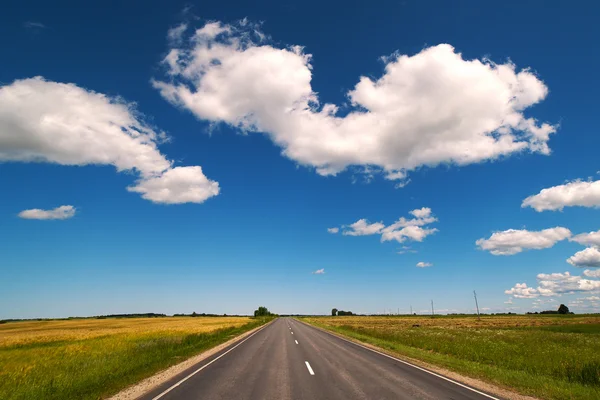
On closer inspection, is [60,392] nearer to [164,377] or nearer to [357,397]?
[164,377]

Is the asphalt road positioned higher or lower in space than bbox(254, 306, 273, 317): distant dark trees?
higher

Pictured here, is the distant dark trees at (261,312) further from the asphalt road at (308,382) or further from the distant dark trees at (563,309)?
the asphalt road at (308,382)

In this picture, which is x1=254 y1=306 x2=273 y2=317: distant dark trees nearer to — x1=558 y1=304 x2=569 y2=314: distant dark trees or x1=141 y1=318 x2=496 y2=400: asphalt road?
x1=558 y1=304 x2=569 y2=314: distant dark trees

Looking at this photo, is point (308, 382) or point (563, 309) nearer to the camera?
point (308, 382)

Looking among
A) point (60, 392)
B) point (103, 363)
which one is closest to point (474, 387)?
point (60, 392)

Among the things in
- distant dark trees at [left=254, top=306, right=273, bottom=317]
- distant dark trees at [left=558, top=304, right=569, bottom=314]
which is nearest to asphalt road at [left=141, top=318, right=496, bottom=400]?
distant dark trees at [left=254, top=306, right=273, bottom=317]

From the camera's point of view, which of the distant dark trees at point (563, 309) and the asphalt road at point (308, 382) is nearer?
the asphalt road at point (308, 382)

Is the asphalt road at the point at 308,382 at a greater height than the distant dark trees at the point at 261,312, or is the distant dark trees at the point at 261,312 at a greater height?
the asphalt road at the point at 308,382

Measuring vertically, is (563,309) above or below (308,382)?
below

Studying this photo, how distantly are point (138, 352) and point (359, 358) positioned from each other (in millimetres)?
12949

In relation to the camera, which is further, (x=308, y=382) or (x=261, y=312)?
(x=261, y=312)

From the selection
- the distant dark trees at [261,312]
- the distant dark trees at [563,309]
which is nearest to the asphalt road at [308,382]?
the distant dark trees at [261,312]

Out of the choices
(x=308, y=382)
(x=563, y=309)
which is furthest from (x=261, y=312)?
(x=308, y=382)

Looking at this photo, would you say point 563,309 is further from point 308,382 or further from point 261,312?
point 308,382
